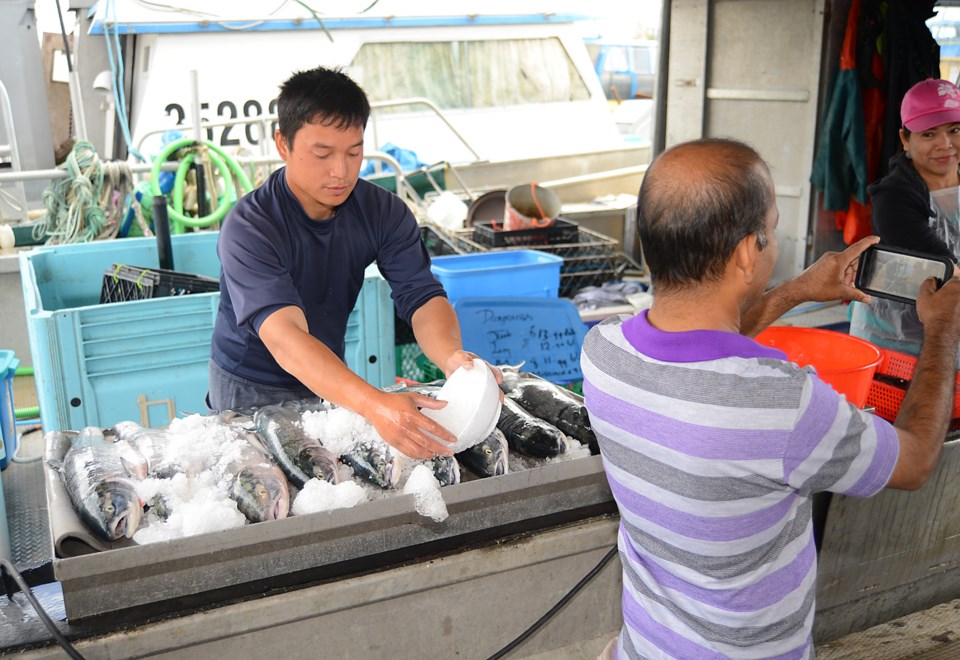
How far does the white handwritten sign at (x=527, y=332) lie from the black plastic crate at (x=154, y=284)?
3.49ft

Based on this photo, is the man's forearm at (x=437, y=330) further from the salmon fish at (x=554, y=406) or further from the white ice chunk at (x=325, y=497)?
the white ice chunk at (x=325, y=497)

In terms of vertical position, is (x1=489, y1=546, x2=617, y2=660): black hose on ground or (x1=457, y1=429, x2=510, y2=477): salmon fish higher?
(x1=457, y1=429, x2=510, y2=477): salmon fish

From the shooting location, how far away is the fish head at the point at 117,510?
1.55m

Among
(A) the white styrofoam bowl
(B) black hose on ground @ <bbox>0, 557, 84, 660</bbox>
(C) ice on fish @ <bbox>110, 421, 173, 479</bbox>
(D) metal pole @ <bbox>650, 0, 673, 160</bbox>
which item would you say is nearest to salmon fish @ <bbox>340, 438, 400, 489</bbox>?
(A) the white styrofoam bowl

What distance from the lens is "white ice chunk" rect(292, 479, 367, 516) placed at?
1.66m

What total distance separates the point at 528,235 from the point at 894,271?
3.26m

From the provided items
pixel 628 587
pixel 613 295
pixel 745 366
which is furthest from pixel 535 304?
pixel 745 366

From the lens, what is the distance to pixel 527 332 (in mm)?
3779

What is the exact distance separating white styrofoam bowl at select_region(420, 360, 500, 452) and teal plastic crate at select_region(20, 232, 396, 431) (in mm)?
1573

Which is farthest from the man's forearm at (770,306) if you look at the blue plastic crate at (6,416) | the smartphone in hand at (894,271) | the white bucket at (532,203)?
the white bucket at (532,203)

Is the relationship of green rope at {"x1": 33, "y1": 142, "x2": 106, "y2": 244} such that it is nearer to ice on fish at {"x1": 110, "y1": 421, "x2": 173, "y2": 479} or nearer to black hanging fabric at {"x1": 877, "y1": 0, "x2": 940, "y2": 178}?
ice on fish at {"x1": 110, "y1": 421, "x2": 173, "y2": 479}

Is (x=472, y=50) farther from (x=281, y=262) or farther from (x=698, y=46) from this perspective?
(x=281, y=262)

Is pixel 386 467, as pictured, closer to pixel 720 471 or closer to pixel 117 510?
pixel 117 510

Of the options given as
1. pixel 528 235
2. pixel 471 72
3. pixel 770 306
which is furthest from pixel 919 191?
pixel 471 72
